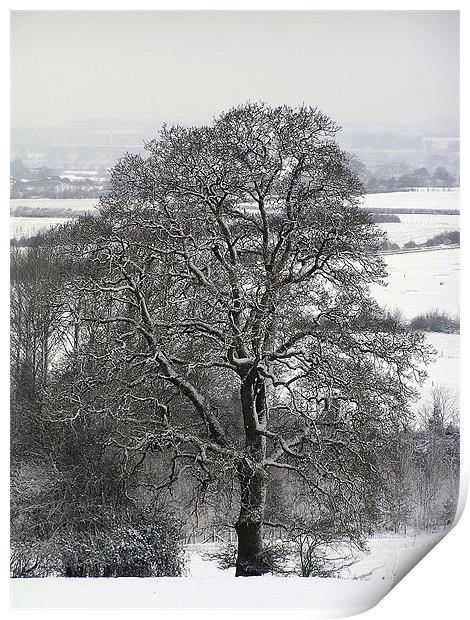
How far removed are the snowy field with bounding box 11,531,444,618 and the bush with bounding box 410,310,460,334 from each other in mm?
804

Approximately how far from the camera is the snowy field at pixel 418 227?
423 cm

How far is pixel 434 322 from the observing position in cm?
424

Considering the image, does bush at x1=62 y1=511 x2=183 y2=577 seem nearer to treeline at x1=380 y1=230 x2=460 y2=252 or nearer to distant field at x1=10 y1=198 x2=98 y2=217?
distant field at x1=10 y1=198 x2=98 y2=217

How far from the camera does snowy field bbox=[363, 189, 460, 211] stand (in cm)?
422

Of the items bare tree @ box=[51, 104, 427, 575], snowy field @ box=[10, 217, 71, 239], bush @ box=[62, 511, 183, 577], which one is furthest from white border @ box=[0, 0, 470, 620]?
bare tree @ box=[51, 104, 427, 575]

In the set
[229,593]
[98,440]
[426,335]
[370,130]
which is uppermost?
[370,130]

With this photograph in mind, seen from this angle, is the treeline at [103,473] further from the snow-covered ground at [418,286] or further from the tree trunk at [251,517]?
the snow-covered ground at [418,286]

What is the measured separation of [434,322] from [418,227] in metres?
0.36

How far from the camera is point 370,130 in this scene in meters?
4.21

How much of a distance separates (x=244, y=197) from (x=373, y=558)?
1.46m

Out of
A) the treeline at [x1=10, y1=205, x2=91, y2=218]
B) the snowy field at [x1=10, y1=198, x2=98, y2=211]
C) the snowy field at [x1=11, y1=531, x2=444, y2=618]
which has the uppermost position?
the snowy field at [x1=10, y1=198, x2=98, y2=211]

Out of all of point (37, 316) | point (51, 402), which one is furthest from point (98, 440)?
point (37, 316)

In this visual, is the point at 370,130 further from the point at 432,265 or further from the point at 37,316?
the point at 37,316

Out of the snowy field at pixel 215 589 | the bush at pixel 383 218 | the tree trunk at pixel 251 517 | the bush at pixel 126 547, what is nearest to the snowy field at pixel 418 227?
the bush at pixel 383 218
